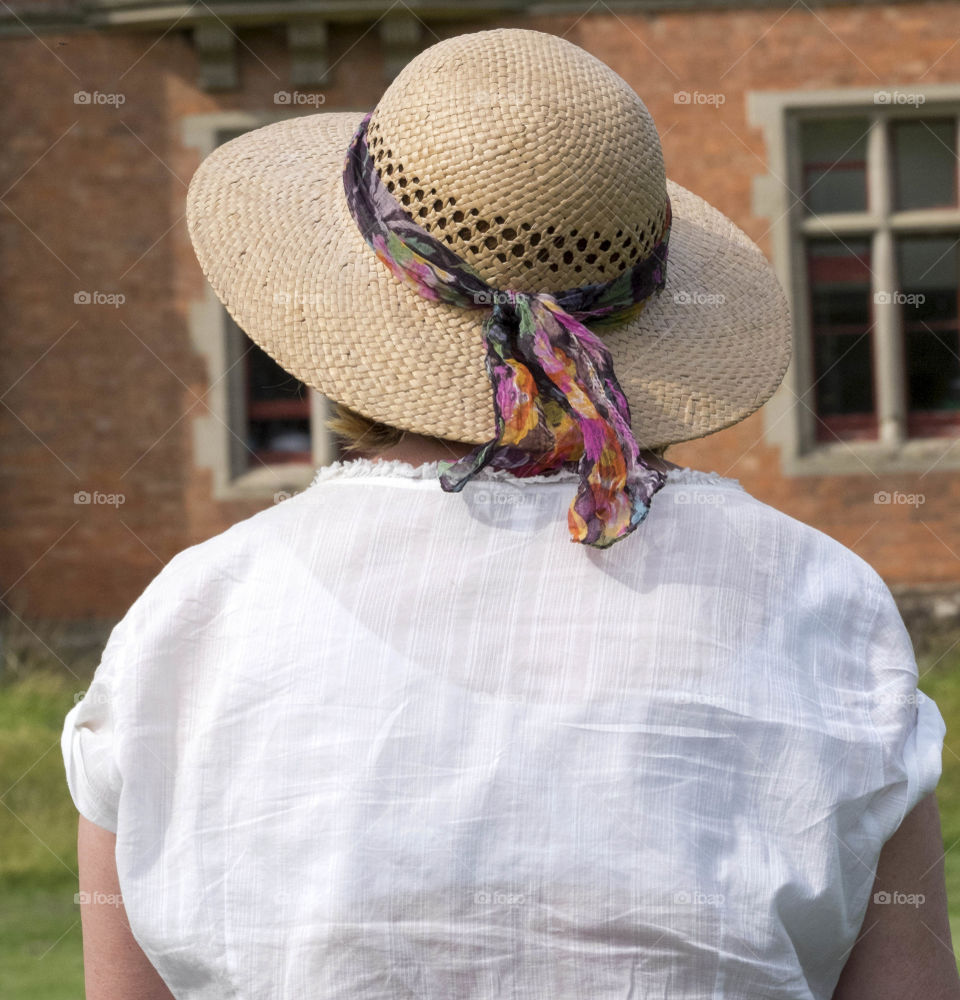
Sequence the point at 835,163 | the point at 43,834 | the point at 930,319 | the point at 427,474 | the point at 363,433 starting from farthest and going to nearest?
the point at 930,319 < the point at 835,163 < the point at 43,834 < the point at 363,433 < the point at 427,474

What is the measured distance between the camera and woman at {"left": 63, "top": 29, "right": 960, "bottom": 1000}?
1.10 metres

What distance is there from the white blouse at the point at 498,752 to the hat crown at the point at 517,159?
24 centimetres

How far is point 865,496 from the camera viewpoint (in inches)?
338

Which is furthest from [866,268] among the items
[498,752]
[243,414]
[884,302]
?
[498,752]

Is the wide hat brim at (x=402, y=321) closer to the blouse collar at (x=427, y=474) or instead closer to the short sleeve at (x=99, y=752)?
the blouse collar at (x=427, y=474)

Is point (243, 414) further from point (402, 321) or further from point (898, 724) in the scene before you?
point (898, 724)

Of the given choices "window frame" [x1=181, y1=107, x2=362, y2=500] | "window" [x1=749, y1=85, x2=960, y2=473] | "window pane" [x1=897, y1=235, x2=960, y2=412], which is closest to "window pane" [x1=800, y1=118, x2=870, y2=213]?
"window" [x1=749, y1=85, x2=960, y2=473]

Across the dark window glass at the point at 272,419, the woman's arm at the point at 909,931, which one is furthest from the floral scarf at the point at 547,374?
the dark window glass at the point at 272,419

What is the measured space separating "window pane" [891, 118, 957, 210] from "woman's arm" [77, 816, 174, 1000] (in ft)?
27.5

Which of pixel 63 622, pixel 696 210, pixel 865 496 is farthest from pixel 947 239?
pixel 696 210

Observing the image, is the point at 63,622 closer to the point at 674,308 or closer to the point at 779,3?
the point at 779,3

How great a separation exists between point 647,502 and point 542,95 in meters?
0.40

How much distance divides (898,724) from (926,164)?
829cm

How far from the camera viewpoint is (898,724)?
118 cm
